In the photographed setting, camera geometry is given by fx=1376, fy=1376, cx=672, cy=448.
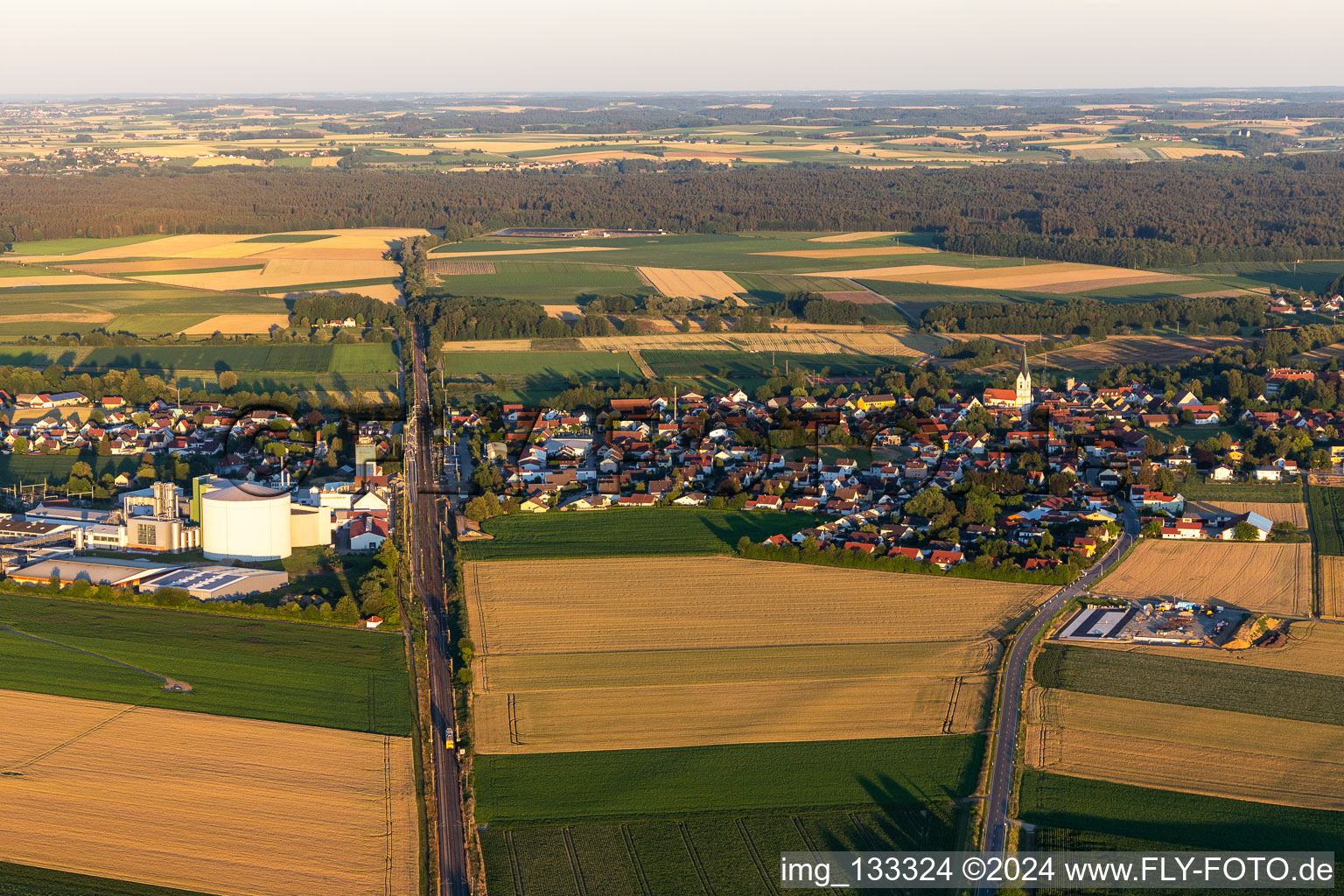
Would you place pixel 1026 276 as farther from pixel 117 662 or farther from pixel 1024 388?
pixel 117 662

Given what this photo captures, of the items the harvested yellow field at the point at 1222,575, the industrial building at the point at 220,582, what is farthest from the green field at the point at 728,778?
the industrial building at the point at 220,582

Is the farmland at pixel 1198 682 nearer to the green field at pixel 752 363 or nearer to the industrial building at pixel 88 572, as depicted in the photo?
the industrial building at pixel 88 572

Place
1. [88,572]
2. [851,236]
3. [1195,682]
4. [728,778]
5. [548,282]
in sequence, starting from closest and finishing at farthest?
[728,778], [1195,682], [88,572], [548,282], [851,236]

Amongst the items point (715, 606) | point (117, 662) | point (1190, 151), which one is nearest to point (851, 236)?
point (715, 606)

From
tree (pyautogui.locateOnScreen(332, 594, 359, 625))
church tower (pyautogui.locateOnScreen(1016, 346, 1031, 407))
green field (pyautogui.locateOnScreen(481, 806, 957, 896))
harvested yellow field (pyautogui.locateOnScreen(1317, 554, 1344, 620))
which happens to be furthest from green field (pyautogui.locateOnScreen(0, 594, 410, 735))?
church tower (pyautogui.locateOnScreen(1016, 346, 1031, 407))

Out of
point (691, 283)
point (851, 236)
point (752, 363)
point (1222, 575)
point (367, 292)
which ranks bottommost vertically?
point (1222, 575)

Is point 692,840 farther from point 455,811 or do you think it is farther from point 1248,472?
point 1248,472

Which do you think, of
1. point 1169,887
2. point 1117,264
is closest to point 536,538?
point 1169,887
